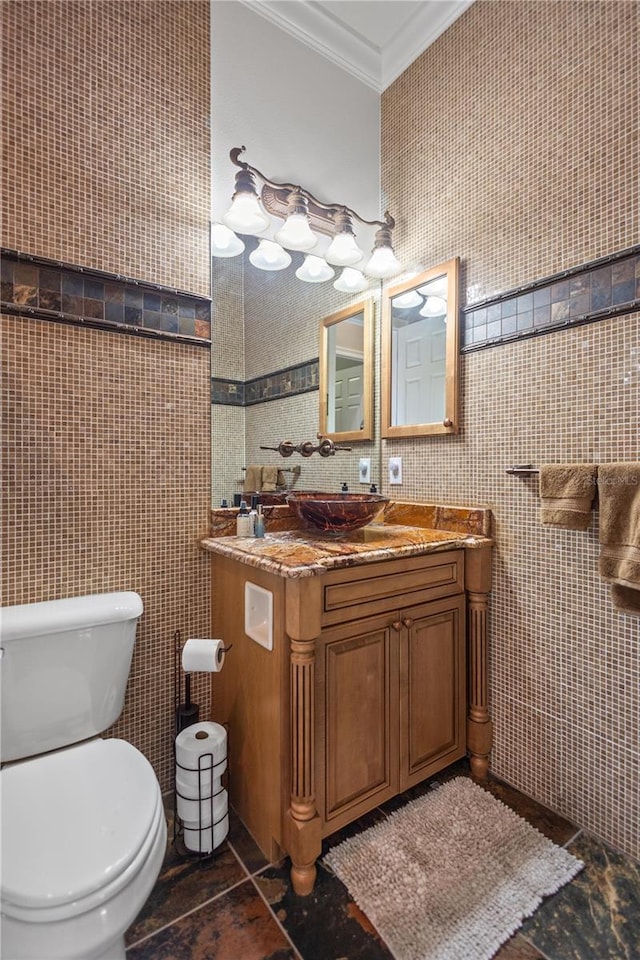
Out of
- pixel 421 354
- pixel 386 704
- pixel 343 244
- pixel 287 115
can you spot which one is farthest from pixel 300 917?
pixel 287 115

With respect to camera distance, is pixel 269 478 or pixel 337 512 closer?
pixel 337 512

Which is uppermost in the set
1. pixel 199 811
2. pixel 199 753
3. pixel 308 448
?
pixel 308 448

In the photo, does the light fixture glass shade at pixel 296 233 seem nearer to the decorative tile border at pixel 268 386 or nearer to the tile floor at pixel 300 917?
the decorative tile border at pixel 268 386

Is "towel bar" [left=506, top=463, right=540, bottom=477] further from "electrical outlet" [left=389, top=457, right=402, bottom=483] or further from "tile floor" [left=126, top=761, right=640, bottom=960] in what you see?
"tile floor" [left=126, top=761, right=640, bottom=960]

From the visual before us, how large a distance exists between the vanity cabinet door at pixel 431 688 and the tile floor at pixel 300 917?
1.36 feet

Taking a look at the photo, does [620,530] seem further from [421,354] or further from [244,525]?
[244,525]

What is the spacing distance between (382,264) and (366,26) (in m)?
0.99

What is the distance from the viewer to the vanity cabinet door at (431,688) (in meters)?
1.51

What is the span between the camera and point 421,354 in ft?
6.59

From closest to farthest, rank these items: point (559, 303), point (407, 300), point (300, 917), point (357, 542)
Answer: point (300, 917), point (559, 303), point (357, 542), point (407, 300)

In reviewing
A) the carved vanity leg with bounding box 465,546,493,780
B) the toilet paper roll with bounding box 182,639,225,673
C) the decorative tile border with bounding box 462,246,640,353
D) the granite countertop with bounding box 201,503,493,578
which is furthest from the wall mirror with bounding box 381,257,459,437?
the toilet paper roll with bounding box 182,639,225,673

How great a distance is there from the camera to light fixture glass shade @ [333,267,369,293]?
214cm

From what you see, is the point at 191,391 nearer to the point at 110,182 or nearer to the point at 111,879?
the point at 110,182

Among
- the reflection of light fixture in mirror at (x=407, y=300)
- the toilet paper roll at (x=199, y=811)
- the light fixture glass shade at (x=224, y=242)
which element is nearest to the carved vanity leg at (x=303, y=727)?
the toilet paper roll at (x=199, y=811)
